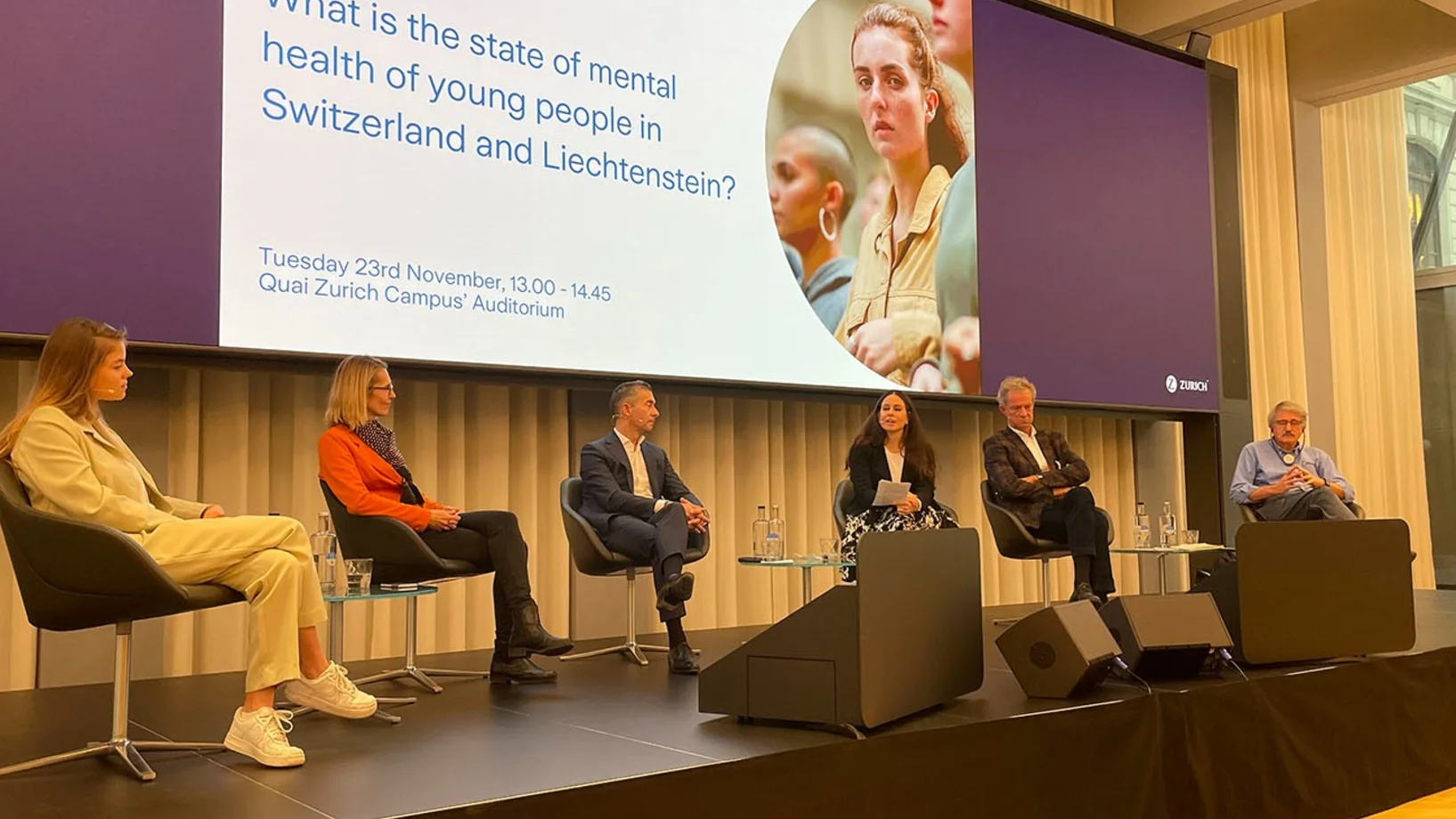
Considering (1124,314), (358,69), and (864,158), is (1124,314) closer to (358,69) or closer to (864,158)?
(864,158)

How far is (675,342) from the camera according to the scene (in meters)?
4.71

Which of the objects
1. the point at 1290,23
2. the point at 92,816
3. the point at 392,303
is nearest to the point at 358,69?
the point at 392,303

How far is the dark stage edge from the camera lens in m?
2.24

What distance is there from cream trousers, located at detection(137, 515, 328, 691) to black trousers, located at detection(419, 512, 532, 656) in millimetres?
946

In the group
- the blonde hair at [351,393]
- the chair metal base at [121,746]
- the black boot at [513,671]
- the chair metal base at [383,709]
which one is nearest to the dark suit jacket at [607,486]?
the black boot at [513,671]

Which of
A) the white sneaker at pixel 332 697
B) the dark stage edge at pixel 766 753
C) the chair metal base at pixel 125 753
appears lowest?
the dark stage edge at pixel 766 753

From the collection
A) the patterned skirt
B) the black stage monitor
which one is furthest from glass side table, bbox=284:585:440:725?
the black stage monitor

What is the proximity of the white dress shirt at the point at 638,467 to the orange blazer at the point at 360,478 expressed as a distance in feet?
2.94

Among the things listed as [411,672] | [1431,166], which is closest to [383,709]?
[411,672]

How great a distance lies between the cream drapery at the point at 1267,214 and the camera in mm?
7617

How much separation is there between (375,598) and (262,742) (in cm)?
57

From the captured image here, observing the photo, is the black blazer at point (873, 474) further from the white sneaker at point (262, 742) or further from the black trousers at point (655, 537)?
the white sneaker at point (262, 742)

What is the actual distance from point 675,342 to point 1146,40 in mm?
3683

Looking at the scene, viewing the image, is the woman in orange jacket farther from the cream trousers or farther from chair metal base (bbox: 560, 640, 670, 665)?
the cream trousers
